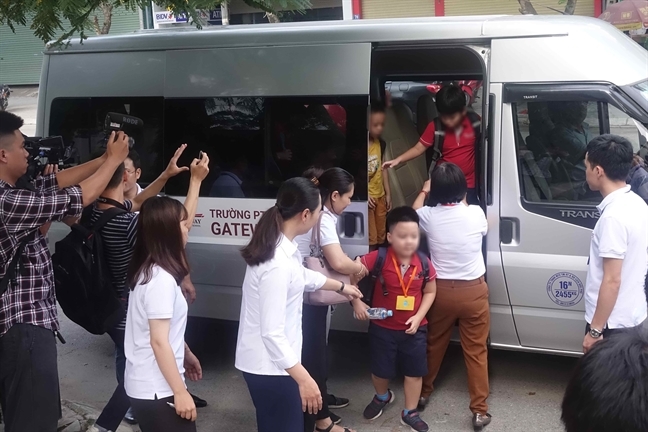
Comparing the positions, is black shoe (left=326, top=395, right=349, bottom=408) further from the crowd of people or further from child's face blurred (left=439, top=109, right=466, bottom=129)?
child's face blurred (left=439, top=109, right=466, bottom=129)

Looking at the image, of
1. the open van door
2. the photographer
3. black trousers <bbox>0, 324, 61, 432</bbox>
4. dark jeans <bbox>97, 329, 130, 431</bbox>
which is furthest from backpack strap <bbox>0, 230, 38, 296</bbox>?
the open van door

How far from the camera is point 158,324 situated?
282cm

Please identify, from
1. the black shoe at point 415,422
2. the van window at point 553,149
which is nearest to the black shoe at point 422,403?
the black shoe at point 415,422

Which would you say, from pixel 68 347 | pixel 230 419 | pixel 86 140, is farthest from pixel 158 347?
pixel 68 347

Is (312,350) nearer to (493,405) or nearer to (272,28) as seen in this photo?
(493,405)

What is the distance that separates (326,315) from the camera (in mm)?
3986

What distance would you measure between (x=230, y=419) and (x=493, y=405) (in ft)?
5.48

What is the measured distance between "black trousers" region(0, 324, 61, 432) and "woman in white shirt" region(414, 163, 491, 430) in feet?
7.05

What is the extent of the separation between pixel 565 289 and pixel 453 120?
146cm

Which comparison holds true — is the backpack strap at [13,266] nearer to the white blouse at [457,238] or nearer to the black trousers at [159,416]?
the black trousers at [159,416]

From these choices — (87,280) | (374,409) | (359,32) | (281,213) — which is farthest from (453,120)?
(87,280)

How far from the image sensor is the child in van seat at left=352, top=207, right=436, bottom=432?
3953mm

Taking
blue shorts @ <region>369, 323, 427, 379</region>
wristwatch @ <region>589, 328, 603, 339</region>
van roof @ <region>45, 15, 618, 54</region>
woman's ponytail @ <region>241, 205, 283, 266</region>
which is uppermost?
van roof @ <region>45, 15, 618, 54</region>

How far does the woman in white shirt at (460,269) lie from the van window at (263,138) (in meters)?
0.59
